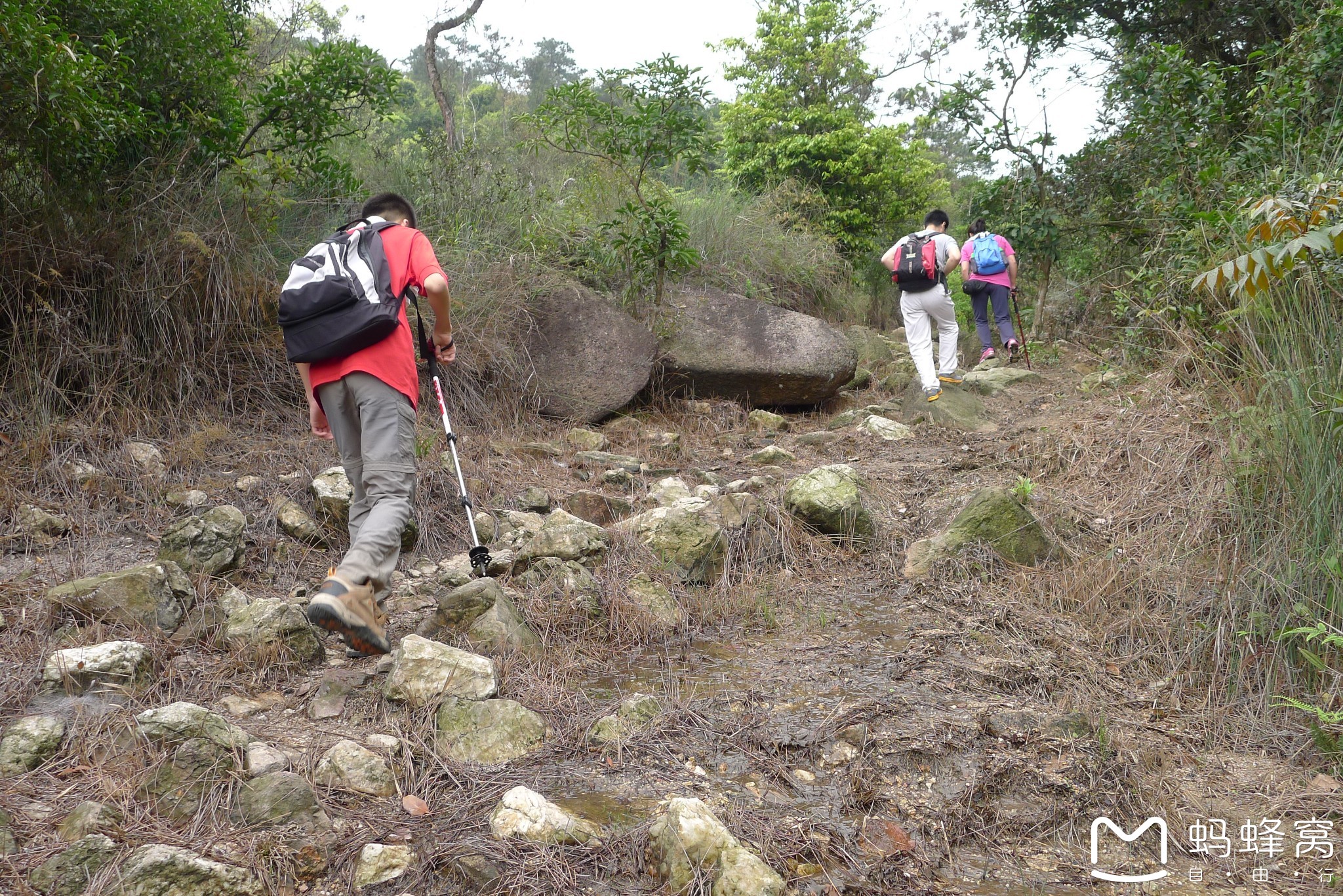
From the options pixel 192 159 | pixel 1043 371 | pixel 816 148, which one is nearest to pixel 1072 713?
pixel 192 159

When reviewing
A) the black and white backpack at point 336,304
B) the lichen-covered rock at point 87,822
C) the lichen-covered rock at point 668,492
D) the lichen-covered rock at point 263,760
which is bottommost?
the lichen-covered rock at point 263,760

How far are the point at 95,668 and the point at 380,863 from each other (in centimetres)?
148

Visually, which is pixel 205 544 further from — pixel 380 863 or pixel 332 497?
pixel 380 863

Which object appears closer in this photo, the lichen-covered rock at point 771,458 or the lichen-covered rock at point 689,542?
the lichen-covered rock at point 689,542

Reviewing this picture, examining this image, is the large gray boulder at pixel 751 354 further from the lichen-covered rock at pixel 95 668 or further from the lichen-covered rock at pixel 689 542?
the lichen-covered rock at pixel 95 668

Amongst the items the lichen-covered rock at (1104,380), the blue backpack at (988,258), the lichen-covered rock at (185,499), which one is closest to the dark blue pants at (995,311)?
the blue backpack at (988,258)

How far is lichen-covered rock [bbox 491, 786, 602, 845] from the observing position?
8.04 ft

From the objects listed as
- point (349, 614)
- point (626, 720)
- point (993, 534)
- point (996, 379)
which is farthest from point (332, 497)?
point (996, 379)

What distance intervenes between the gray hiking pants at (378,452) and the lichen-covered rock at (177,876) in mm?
1215

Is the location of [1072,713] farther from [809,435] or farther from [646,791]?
[809,435]

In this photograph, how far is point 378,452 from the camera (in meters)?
3.48

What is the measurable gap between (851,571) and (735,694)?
5.11ft

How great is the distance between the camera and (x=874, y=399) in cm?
941

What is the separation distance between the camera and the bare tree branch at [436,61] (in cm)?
998
